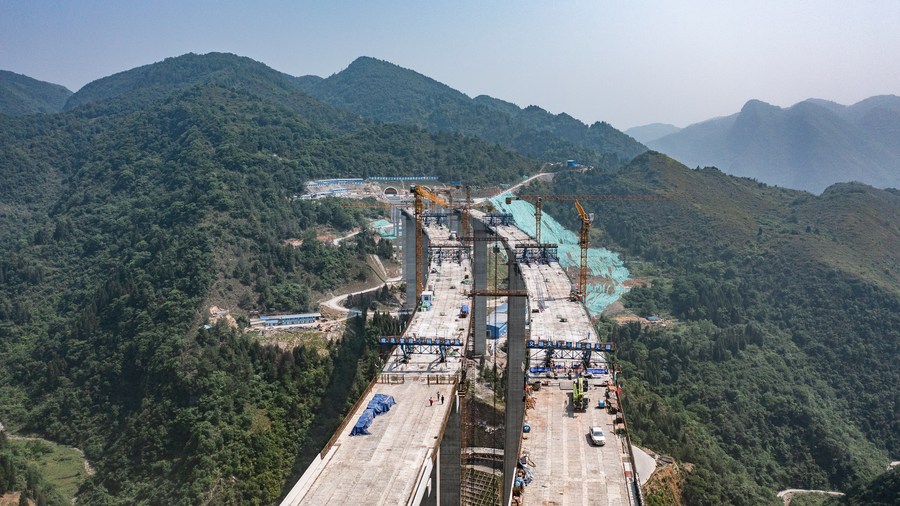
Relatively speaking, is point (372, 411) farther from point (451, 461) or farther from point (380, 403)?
point (451, 461)

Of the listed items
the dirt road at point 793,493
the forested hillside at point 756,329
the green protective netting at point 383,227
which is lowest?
the dirt road at point 793,493

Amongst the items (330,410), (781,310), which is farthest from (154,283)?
(781,310)

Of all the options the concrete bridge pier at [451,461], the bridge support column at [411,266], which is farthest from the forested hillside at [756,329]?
the bridge support column at [411,266]

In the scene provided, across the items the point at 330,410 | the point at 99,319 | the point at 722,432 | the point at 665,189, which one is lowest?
the point at 722,432

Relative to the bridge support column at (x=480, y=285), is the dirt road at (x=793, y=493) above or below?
below

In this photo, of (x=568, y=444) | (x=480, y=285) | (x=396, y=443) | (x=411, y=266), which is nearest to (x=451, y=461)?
(x=396, y=443)

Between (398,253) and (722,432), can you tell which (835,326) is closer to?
(722,432)

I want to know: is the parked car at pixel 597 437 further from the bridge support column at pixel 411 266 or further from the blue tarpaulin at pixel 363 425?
the bridge support column at pixel 411 266
